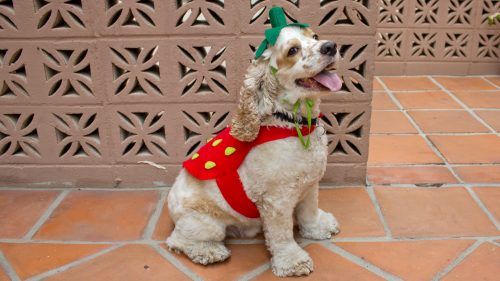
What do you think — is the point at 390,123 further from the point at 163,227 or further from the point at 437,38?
the point at 163,227

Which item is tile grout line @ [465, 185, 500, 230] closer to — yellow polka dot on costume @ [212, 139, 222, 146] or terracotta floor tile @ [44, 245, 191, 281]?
yellow polka dot on costume @ [212, 139, 222, 146]

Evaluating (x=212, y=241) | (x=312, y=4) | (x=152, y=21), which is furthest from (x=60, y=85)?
(x=312, y=4)

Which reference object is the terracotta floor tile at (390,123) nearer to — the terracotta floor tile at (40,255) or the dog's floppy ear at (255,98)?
the dog's floppy ear at (255,98)

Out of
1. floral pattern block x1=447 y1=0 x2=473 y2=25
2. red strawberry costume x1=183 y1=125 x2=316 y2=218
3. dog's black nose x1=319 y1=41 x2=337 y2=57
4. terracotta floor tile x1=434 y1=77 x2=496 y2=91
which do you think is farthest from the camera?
floral pattern block x1=447 y1=0 x2=473 y2=25

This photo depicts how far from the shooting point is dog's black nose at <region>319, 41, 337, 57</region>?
1913 millimetres

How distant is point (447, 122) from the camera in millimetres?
4000

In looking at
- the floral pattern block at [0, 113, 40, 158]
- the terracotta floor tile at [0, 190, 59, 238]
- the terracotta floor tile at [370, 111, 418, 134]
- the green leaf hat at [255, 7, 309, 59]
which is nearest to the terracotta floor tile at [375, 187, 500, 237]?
A: the terracotta floor tile at [370, 111, 418, 134]

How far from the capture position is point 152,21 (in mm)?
2723

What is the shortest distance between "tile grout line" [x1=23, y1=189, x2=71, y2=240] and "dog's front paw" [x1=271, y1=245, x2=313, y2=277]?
1357 mm

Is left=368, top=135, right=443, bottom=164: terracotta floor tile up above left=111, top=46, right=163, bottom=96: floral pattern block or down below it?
below

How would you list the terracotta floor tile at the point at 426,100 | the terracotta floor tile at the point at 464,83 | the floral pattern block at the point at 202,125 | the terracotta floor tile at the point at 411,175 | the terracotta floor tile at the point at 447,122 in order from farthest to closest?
the terracotta floor tile at the point at 464,83, the terracotta floor tile at the point at 426,100, the terracotta floor tile at the point at 447,122, the terracotta floor tile at the point at 411,175, the floral pattern block at the point at 202,125

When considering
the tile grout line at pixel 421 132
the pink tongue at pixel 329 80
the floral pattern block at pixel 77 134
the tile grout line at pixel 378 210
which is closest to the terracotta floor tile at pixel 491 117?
the tile grout line at pixel 421 132

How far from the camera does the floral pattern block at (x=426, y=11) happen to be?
4996mm

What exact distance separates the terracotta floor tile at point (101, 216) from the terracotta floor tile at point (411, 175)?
4.68 feet
